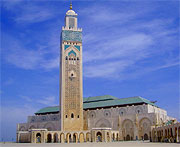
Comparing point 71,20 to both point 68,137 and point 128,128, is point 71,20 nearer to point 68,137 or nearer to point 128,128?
point 68,137

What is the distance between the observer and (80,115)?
45.6m

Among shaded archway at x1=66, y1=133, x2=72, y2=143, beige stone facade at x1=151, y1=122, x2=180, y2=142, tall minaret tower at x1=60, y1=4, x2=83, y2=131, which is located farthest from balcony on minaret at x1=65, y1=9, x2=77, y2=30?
beige stone facade at x1=151, y1=122, x2=180, y2=142

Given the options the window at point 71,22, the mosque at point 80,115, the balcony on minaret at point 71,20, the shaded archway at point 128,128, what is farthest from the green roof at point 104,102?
the window at point 71,22

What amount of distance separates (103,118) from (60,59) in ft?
45.1

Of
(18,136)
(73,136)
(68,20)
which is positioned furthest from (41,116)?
(68,20)

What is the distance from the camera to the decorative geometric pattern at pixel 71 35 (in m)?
48.3

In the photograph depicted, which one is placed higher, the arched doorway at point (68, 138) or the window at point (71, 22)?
the window at point (71, 22)

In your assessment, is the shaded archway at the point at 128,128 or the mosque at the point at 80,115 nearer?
the mosque at the point at 80,115

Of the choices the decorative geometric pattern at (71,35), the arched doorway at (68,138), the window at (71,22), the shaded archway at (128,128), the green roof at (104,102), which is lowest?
the arched doorway at (68,138)

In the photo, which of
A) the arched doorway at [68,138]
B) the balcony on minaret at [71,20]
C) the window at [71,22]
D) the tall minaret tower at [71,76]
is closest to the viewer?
the arched doorway at [68,138]

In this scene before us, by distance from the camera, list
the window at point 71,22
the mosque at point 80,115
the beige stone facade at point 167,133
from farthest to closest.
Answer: the window at point 71,22 < the mosque at point 80,115 < the beige stone facade at point 167,133

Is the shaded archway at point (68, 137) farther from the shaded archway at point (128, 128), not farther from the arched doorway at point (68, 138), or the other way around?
the shaded archway at point (128, 128)

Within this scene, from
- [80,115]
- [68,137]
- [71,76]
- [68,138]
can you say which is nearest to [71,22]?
[71,76]

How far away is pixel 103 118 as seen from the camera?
4753 centimetres
